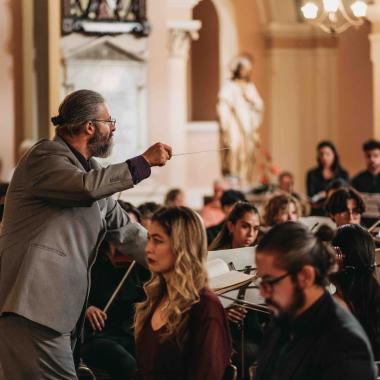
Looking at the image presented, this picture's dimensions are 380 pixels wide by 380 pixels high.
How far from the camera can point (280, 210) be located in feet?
26.3

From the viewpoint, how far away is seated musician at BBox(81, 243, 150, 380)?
676 cm

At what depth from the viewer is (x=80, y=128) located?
491cm

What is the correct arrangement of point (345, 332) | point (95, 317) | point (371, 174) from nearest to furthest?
1. point (345, 332)
2. point (95, 317)
3. point (371, 174)

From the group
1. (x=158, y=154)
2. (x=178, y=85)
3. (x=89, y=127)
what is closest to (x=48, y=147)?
(x=89, y=127)

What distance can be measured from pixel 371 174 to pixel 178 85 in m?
7.32

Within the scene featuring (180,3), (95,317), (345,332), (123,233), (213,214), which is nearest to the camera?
(345,332)

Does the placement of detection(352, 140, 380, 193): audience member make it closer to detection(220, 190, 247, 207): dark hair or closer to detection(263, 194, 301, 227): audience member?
detection(220, 190, 247, 207): dark hair

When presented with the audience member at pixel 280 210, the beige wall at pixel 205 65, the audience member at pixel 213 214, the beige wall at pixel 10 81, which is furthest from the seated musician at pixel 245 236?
the beige wall at pixel 205 65

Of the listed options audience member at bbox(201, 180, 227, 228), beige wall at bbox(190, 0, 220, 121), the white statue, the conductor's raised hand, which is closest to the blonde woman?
the conductor's raised hand

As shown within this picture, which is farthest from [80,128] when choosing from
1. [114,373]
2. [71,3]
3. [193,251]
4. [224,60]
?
[224,60]

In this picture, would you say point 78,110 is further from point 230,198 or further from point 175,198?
point 175,198

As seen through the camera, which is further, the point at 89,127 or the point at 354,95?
the point at 354,95

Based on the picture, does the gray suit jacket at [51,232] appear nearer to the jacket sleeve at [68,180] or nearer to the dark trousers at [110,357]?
the jacket sleeve at [68,180]

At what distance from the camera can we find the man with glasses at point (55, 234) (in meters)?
4.73
